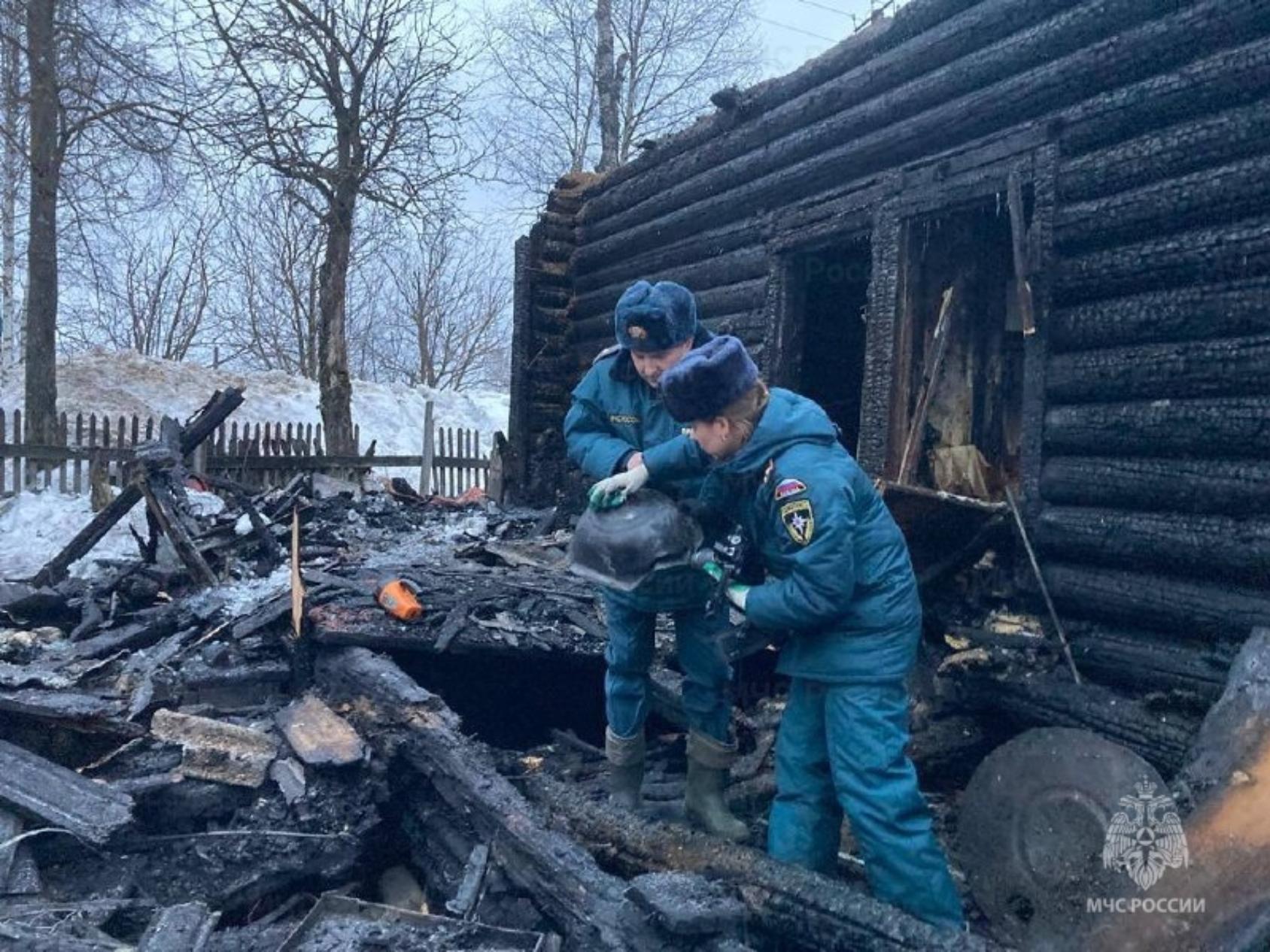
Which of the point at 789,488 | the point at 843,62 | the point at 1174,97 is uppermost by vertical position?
the point at 843,62

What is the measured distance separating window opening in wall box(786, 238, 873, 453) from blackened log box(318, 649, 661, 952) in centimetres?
416

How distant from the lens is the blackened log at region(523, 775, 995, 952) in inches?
103

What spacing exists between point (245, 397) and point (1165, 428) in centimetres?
2235

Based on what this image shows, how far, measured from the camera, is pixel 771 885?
2.93 m

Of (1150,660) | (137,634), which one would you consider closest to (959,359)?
(1150,660)

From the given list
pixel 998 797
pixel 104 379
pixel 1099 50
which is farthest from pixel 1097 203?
pixel 104 379

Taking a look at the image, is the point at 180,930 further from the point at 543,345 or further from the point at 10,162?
the point at 10,162

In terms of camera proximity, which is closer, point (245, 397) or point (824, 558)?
point (824, 558)

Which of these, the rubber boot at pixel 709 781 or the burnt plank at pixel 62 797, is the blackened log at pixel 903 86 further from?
the burnt plank at pixel 62 797

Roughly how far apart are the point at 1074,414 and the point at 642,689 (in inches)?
109

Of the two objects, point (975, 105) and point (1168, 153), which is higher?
point (975, 105)

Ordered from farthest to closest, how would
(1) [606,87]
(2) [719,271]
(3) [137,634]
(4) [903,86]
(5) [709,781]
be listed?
(1) [606,87]
(2) [719,271]
(4) [903,86]
(3) [137,634]
(5) [709,781]

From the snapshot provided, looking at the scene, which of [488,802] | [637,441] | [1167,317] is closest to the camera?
[488,802]

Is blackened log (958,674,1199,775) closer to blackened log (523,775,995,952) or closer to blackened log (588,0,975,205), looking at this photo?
blackened log (523,775,995,952)
